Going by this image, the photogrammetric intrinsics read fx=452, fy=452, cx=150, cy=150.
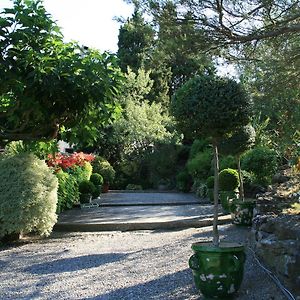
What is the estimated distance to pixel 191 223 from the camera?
901 cm

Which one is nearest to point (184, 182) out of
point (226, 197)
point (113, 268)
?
point (226, 197)

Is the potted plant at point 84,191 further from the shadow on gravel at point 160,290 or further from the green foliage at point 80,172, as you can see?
the shadow on gravel at point 160,290

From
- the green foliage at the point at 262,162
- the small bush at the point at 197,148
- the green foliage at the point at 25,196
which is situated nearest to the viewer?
the green foliage at the point at 25,196

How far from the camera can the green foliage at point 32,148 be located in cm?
783

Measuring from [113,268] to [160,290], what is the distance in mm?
1208

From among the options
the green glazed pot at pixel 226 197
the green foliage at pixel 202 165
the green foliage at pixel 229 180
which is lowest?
the green glazed pot at pixel 226 197

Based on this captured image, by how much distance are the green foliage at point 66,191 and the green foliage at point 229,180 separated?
12.2 ft

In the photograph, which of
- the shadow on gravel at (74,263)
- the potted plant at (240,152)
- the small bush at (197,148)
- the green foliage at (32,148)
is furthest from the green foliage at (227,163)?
the shadow on gravel at (74,263)

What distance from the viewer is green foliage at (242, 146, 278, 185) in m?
11.5

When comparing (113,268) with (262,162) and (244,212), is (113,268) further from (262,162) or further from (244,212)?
(262,162)

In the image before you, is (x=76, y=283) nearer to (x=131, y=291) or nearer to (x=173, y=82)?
(x=131, y=291)

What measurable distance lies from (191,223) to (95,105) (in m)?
3.44

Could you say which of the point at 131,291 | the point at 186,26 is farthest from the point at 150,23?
the point at 131,291

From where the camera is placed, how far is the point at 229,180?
11000mm
